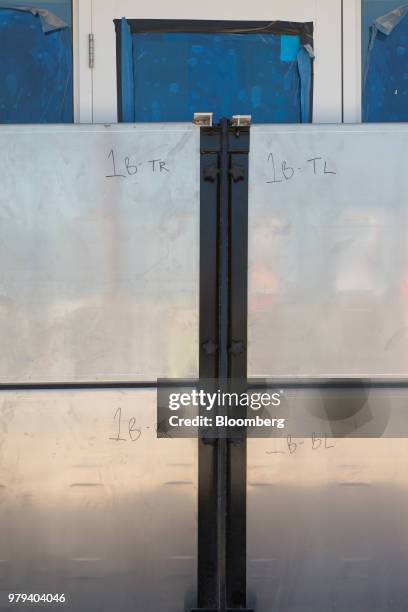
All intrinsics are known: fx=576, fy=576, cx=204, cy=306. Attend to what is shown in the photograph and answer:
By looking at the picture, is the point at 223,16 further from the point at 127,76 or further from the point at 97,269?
the point at 97,269

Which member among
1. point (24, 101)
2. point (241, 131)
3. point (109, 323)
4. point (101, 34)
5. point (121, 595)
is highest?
point (101, 34)

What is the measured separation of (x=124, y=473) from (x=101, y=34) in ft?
5.35

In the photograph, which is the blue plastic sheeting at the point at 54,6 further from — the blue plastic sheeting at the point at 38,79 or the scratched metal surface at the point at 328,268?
the scratched metal surface at the point at 328,268

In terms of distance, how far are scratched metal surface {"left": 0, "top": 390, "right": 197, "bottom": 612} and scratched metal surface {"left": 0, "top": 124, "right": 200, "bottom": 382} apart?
13 cm

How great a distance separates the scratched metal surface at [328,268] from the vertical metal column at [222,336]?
55 millimetres

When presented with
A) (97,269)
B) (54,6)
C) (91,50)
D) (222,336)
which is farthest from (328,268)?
(54,6)

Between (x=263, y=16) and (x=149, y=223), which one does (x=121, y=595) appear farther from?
(x=263, y=16)

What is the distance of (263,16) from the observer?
2.22 meters

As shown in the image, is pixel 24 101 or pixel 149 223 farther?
pixel 24 101

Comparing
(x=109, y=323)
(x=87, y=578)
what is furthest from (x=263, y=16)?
(x=87, y=578)

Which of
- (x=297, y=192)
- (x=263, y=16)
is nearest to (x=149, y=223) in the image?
(x=297, y=192)

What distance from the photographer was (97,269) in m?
1.99

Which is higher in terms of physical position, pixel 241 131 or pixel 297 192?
pixel 241 131

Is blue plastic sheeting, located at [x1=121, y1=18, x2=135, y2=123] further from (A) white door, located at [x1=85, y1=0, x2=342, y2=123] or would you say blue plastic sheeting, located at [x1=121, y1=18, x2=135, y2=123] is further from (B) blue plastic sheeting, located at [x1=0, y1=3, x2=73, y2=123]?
(B) blue plastic sheeting, located at [x1=0, y1=3, x2=73, y2=123]
